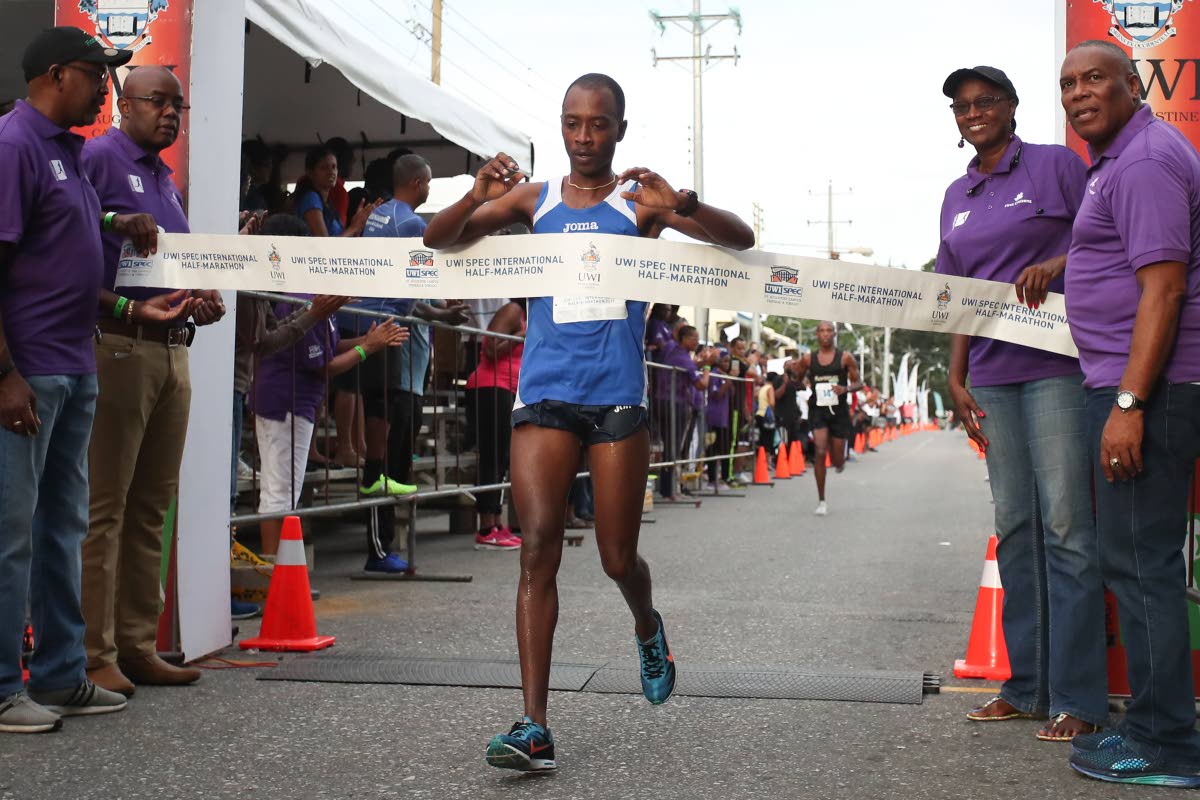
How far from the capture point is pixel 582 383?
14.0 feet

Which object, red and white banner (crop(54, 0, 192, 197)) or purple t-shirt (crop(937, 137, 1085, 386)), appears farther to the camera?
red and white banner (crop(54, 0, 192, 197))

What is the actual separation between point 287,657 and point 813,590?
12.2 ft

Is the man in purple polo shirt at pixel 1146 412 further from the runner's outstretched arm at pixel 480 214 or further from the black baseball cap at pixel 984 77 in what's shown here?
the runner's outstretched arm at pixel 480 214

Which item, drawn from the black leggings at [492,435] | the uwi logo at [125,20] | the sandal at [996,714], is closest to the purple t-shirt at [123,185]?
the uwi logo at [125,20]

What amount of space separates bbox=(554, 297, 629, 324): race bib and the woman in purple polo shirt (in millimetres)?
1402

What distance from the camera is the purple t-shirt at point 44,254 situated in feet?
14.9

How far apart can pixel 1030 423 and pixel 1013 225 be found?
27.4 inches

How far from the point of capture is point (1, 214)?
14.6 feet

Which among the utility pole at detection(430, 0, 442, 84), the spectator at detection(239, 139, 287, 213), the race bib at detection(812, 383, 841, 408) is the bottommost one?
the race bib at detection(812, 383, 841, 408)

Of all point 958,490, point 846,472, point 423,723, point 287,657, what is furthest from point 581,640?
point 846,472

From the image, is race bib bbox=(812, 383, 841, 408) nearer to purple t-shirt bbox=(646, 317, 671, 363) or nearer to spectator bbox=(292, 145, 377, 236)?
purple t-shirt bbox=(646, 317, 671, 363)

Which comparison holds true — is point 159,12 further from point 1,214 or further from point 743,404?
point 743,404

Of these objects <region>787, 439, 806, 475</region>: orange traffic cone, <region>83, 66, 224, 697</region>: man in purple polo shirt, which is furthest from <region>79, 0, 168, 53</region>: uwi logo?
<region>787, 439, 806, 475</region>: orange traffic cone

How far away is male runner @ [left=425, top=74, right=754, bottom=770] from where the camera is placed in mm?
4262
